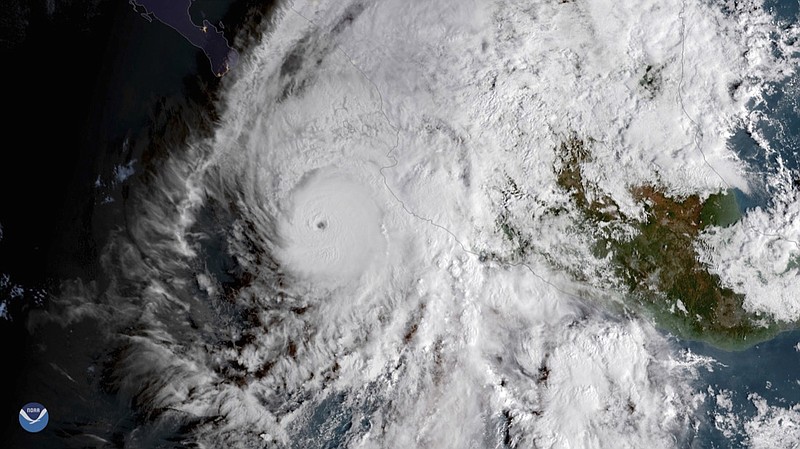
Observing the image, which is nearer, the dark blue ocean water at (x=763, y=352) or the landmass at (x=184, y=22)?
the landmass at (x=184, y=22)

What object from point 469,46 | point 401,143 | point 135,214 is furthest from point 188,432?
point 469,46

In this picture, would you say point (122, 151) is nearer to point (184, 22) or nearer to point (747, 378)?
→ point (184, 22)

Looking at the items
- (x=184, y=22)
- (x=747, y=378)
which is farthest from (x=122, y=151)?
(x=747, y=378)

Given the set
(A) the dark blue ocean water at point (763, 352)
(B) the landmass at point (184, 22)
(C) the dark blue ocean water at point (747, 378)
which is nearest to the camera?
(B) the landmass at point (184, 22)

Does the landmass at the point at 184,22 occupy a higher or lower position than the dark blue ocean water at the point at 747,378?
higher

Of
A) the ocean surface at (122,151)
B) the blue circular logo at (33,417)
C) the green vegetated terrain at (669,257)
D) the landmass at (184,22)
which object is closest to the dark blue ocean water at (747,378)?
the green vegetated terrain at (669,257)

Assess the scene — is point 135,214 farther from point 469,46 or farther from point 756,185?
point 756,185

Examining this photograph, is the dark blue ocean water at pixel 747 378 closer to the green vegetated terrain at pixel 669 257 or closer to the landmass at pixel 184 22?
the green vegetated terrain at pixel 669 257
